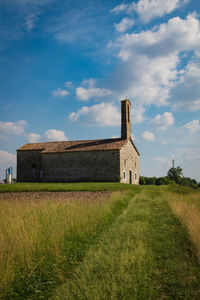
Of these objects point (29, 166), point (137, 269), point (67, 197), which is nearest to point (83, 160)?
point (29, 166)

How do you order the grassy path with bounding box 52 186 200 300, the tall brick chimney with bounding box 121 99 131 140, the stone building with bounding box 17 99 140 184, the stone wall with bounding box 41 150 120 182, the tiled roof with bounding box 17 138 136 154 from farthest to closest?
the tall brick chimney with bounding box 121 99 131 140 < the tiled roof with bounding box 17 138 136 154 < the stone building with bounding box 17 99 140 184 < the stone wall with bounding box 41 150 120 182 < the grassy path with bounding box 52 186 200 300

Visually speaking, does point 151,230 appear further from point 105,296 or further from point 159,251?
point 105,296

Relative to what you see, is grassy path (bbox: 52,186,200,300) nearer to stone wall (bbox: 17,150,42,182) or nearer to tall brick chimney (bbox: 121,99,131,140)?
tall brick chimney (bbox: 121,99,131,140)

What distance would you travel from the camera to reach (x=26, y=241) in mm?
4918

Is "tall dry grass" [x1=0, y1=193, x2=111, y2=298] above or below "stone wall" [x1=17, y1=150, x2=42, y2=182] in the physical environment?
below

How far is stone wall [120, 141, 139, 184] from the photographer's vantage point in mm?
30661

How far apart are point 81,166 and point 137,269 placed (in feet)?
90.6

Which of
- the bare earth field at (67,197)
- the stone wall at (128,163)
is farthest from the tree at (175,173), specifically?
the bare earth field at (67,197)

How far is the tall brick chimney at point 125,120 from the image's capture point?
3388cm

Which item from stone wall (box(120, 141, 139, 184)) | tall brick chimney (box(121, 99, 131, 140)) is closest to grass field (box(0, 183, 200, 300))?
stone wall (box(120, 141, 139, 184))

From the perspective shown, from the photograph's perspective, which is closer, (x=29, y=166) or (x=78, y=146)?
(x=78, y=146)

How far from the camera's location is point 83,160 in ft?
103

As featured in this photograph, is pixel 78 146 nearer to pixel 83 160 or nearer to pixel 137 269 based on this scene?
pixel 83 160

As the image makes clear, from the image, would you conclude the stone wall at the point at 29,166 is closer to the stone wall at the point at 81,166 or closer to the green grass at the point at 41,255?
the stone wall at the point at 81,166
